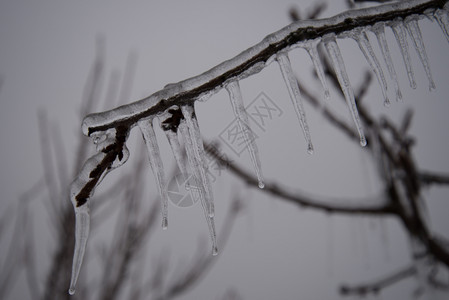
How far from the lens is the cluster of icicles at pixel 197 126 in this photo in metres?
0.60

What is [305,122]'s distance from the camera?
814 mm

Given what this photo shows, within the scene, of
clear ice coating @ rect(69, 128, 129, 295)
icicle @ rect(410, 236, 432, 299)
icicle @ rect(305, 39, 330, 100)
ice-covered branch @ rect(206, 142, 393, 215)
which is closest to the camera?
clear ice coating @ rect(69, 128, 129, 295)

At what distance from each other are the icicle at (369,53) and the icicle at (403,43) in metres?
0.07

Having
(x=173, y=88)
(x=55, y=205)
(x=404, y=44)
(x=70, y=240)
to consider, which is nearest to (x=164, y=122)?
(x=173, y=88)

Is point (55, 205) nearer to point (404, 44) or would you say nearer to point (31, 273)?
point (31, 273)

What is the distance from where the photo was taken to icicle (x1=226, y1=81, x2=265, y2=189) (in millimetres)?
678

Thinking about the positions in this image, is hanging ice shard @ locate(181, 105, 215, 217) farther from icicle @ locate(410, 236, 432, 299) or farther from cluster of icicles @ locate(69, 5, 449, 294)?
icicle @ locate(410, 236, 432, 299)

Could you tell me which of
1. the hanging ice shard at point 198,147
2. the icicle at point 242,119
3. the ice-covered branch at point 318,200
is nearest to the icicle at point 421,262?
the ice-covered branch at point 318,200

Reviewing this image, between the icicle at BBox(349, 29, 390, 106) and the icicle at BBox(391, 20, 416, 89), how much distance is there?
0.23ft

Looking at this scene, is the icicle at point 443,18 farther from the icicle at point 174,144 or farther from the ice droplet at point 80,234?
the ice droplet at point 80,234

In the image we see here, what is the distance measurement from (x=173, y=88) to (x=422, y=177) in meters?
2.24

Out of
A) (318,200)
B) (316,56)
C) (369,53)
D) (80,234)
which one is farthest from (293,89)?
(318,200)

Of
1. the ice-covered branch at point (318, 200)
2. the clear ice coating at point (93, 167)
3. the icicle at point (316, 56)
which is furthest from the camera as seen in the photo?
the ice-covered branch at point (318, 200)

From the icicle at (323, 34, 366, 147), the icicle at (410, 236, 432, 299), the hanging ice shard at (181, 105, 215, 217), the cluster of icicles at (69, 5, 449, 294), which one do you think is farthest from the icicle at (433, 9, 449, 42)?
the icicle at (410, 236, 432, 299)
